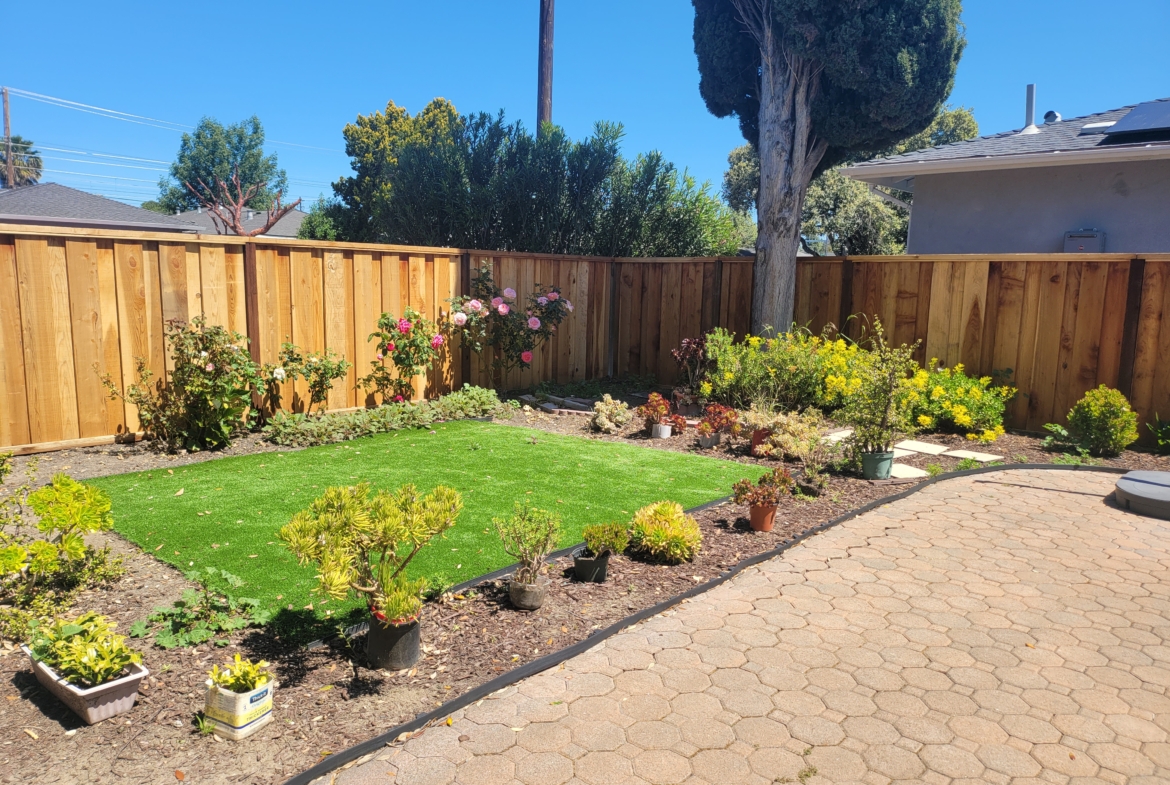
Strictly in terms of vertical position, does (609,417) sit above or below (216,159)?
below

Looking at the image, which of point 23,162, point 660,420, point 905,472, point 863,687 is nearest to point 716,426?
point 660,420

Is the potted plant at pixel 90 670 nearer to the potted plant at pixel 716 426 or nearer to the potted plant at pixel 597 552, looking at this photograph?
the potted plant at pixel 597 552

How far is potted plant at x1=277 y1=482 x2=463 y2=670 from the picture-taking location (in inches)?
108

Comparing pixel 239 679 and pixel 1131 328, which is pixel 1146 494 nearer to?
pixel 1131 328

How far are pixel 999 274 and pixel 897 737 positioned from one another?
6.95m

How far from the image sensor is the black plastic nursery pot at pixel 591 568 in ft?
12.6

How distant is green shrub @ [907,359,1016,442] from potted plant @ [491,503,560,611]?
495 centimetres

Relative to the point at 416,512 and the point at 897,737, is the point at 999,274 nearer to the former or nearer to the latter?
the point at 897,737

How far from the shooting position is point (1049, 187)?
32.0 ft

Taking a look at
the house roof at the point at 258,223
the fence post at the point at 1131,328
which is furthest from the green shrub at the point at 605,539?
the house roof at the point at 258,223

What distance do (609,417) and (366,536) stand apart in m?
5.22

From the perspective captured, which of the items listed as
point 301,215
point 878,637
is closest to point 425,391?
point 878,637

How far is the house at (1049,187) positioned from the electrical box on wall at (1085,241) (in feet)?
0.04

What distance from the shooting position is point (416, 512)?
119 inches
